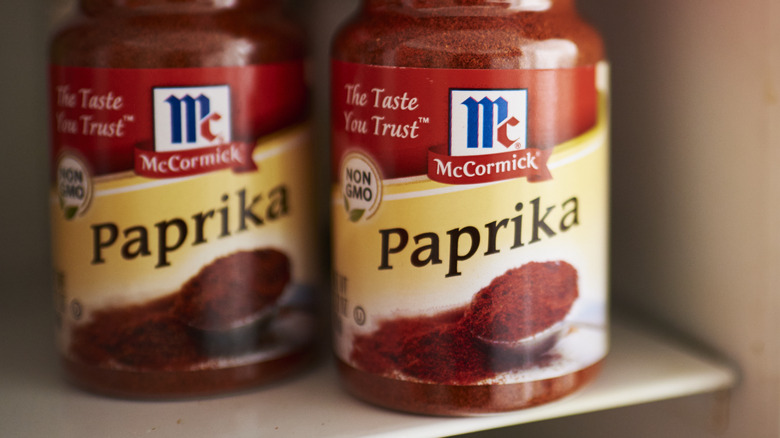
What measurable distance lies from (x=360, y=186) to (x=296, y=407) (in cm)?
19

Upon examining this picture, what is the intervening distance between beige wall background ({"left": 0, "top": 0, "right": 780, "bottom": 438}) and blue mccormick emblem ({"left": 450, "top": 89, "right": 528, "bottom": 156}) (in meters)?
0.20

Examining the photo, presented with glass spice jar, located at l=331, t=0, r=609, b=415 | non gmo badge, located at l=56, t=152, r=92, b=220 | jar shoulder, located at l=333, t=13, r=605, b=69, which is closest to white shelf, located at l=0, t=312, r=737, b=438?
glass spice jar, located at l=331, t=0, r=609, b=415

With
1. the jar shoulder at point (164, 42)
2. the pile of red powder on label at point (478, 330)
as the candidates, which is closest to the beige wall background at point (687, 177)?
the pile of red powder on label at point (478, 330)

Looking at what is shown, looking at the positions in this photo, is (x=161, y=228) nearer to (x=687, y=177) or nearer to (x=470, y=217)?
(x=470, y=217)

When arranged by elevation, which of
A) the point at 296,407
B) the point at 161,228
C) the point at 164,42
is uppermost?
the point at 164,42

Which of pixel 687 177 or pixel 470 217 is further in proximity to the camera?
pixel 687 177

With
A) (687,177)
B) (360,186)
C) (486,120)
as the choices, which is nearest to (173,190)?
(360,186)

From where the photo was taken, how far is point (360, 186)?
0.69m

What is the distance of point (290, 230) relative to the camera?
2.50 ft

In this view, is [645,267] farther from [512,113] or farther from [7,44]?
[7,44]

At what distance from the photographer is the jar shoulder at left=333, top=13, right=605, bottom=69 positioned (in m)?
0.63

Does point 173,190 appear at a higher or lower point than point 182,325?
higher

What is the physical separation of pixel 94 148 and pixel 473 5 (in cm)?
31

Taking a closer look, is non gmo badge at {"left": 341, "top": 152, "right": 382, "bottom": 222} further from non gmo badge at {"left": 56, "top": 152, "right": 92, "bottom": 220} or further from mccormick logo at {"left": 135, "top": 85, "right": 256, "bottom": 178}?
non gmo badge at {"left": 56, "top": 152, "right": 92, "bottom": 220}
